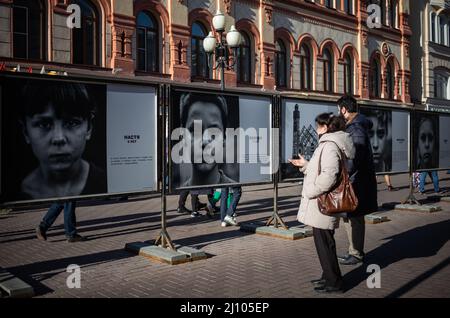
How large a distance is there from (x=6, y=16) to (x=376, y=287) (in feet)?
44.5

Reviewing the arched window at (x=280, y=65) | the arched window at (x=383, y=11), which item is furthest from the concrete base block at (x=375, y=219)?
the arched window at (x=383, y=11)

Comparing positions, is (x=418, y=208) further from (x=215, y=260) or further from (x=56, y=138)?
(x=56, y=138)

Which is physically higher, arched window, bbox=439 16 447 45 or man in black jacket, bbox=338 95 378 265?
arched window, bbox=439 16 447 45

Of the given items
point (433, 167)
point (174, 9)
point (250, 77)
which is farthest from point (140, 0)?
point (433, 167)

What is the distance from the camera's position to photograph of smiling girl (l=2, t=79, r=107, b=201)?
5535mm

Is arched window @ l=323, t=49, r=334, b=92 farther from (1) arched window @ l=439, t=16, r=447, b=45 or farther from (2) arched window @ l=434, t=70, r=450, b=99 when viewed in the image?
(1) arched window @ l=439, t=16, r=447, b=45

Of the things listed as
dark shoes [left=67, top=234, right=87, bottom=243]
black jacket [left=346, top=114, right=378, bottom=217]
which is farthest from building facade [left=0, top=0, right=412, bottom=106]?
black jacket [left=346, top=114, right=378, bottom=217]

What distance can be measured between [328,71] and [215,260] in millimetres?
20961

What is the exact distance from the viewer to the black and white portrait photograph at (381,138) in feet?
34.0

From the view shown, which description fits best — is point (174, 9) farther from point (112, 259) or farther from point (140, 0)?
point (112, 259)

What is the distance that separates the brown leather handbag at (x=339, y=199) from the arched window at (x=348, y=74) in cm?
2271

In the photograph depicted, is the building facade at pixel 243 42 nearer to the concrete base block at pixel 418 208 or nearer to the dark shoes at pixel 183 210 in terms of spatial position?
the dark shoes at pixel 183 210

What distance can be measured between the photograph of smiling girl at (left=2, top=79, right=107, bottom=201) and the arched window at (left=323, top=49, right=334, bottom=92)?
68.3 feet

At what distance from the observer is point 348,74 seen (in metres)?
27.2
